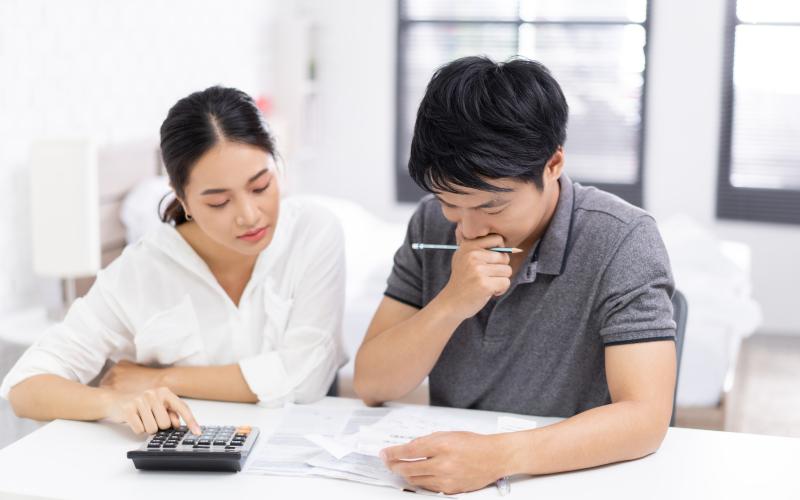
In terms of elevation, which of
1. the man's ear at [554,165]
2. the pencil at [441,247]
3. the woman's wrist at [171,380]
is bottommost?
the woman's wrist at [171,380]

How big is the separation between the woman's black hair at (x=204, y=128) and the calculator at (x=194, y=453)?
1.72ft

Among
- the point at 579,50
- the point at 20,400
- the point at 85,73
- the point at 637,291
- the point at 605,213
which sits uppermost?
the point at 579,50

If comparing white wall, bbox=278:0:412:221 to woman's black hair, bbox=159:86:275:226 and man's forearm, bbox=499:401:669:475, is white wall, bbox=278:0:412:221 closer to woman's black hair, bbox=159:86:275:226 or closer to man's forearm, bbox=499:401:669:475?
woman's black hair, bbox=159:86:275:226

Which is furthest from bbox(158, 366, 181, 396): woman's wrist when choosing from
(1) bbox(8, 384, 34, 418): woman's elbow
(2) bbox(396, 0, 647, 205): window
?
(2) bbox(396, 0, 647, 205): window

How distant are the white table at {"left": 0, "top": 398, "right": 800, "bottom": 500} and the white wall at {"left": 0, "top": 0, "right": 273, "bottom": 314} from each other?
1.35 m

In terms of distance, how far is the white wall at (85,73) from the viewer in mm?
2561

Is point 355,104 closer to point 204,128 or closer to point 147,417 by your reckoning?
point 204,128

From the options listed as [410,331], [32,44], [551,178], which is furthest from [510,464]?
[32,44]

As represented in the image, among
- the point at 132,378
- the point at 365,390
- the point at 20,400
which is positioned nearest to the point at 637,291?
the point at 365,390

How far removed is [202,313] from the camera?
5.57 feet

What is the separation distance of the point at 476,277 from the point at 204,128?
22.0 inches

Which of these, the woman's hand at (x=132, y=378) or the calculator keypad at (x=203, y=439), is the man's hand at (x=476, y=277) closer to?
the calculator keypad at (x=203, y=439)

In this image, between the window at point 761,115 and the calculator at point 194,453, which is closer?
the calculator at point 194,453

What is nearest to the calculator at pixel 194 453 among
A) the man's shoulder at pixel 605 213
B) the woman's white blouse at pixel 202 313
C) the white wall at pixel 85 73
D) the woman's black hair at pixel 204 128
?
the woman's white blouse at pixel 202 313
